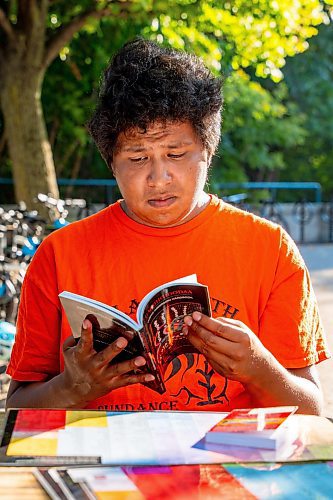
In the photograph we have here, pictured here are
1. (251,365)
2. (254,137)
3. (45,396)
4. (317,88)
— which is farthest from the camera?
(317,88)

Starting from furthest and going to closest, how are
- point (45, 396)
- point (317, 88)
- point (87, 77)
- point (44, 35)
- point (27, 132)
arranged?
point (317, 88) < point (87, 77) < point (44, 35) < point (27, 132) < point (45, 396)

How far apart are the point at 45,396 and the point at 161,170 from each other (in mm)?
667

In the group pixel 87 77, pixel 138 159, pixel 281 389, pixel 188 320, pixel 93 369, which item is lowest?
pixel 281 389

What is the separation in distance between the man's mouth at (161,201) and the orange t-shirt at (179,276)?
0.10 metres

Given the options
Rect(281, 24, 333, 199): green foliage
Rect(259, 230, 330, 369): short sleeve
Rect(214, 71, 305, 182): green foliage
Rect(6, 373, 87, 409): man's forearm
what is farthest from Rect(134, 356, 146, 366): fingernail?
Rect(281, 24, 333, 199): green foliage

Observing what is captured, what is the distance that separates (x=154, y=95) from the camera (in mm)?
2506

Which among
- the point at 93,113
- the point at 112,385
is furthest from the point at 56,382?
the point at 93,113

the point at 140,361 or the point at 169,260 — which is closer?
the point at 140,361

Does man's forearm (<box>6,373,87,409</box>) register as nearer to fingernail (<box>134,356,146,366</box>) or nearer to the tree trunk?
fingernail (<box>134,356,146,366</box>)

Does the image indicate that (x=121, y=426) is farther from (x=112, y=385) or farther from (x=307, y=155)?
(x=307, y=155)

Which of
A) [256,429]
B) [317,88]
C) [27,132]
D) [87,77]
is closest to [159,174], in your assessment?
[256,429]

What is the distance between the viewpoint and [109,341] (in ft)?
7.38

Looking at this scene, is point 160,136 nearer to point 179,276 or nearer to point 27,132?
point 179,276

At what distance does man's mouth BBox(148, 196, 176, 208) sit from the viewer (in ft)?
8.35
